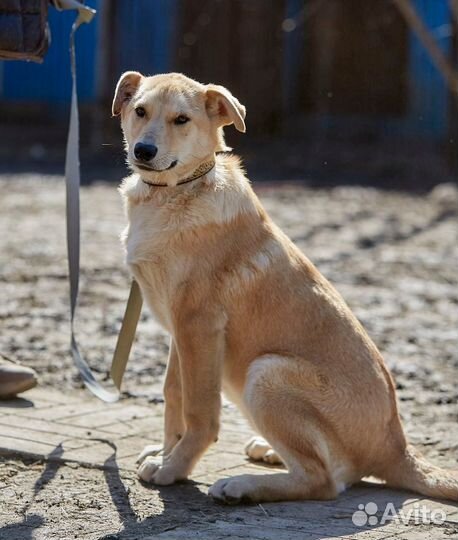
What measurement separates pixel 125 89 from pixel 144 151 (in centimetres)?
38

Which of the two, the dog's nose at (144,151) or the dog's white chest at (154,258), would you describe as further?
the dog's white chest at (154,258)

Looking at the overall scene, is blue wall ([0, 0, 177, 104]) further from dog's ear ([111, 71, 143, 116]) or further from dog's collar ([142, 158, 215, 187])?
dog's collar ([142, 158, 215, 187])

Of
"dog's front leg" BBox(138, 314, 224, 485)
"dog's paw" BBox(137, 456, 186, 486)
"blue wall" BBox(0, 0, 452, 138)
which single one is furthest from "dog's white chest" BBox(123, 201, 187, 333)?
"blue wall" BBox(0, 0, 452, 138)

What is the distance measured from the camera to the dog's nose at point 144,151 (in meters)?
3.87

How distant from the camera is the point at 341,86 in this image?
693 inches

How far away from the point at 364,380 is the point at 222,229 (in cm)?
74

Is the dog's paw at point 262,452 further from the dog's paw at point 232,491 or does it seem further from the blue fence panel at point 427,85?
the blue fence panel at point 427,85

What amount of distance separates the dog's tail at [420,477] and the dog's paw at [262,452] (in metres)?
0.50

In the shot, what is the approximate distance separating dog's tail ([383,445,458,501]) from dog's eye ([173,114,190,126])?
1.40 meters

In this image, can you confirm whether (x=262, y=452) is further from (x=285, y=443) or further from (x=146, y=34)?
(x=146, y=34)

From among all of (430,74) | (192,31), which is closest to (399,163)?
(430,74)

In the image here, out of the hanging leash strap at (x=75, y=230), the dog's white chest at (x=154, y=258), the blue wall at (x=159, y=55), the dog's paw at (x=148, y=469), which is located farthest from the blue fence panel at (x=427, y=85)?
the dog's paw at (x=148, y=469)

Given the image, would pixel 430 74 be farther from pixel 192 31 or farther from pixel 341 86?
pixel 192 31

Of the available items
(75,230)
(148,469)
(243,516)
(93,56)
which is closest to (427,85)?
(93,56)
